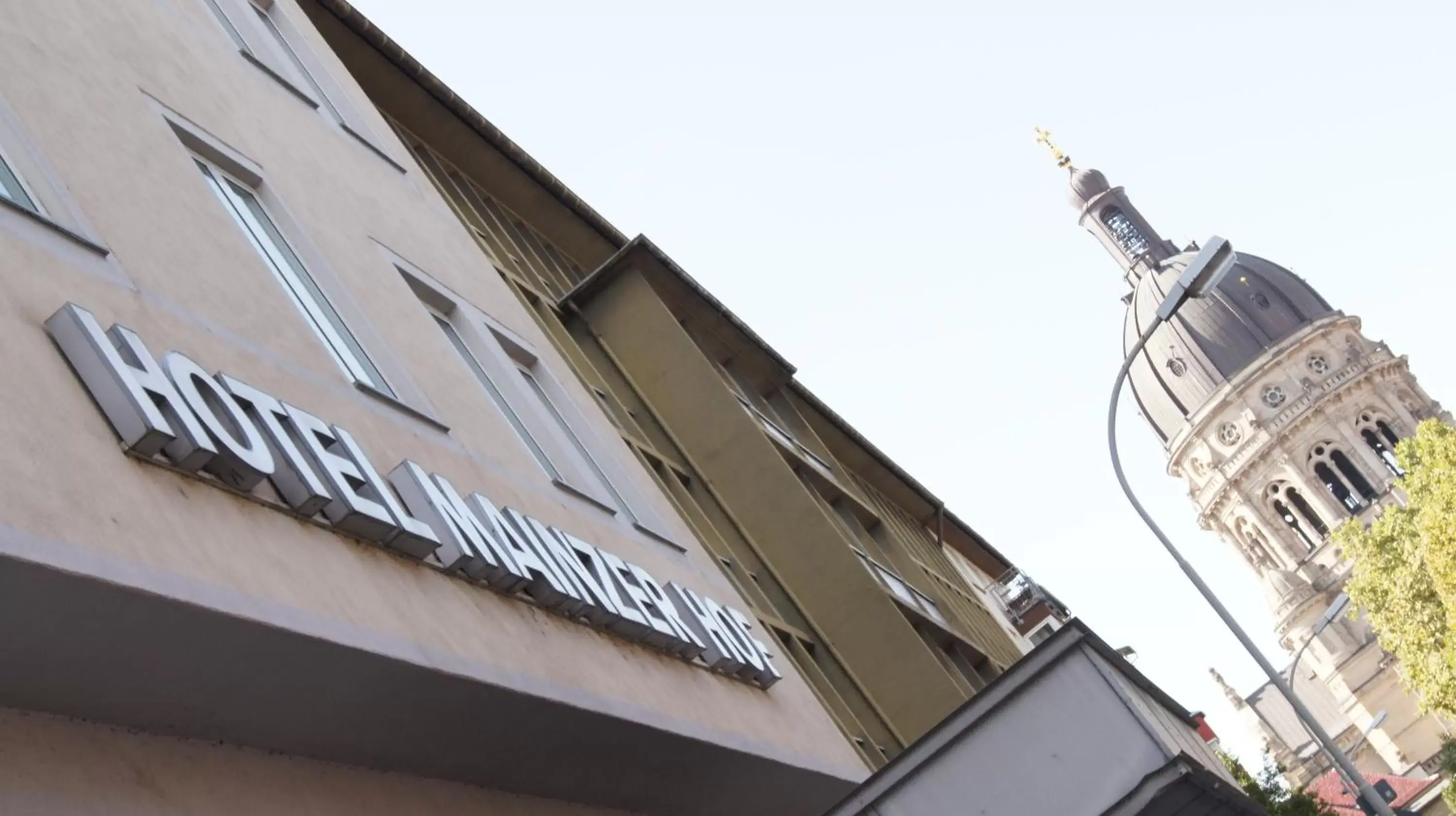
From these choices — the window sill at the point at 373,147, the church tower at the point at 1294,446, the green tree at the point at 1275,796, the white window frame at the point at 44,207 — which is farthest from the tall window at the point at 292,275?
the church tower at the point at 1294,446

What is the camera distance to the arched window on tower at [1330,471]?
362 ft

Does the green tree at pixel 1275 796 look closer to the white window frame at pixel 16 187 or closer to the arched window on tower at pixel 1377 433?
the white window frame at pixel 16 187

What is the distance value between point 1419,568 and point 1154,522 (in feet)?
100

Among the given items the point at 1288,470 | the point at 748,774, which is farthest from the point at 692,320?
the point at 1288,470

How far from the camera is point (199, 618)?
18.7ft

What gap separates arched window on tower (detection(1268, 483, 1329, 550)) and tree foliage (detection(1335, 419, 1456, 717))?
5676 centimetres

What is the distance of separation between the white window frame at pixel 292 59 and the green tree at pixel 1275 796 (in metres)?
35.8

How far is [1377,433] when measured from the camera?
10956cm

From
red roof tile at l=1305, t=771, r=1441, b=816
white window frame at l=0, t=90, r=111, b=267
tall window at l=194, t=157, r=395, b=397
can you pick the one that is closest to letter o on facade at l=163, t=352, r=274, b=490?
white window frame at l=0, t=90, r=111, b=267

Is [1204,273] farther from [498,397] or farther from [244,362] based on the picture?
[244,362]

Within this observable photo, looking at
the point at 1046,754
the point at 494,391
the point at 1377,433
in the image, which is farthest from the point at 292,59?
the point at 1377,433

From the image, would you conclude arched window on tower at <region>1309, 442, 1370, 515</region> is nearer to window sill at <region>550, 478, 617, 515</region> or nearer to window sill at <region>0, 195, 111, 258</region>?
window sill at <region>550, 478, 617, 515</region>

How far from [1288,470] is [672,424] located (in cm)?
9905

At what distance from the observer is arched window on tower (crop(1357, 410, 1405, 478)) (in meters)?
109
